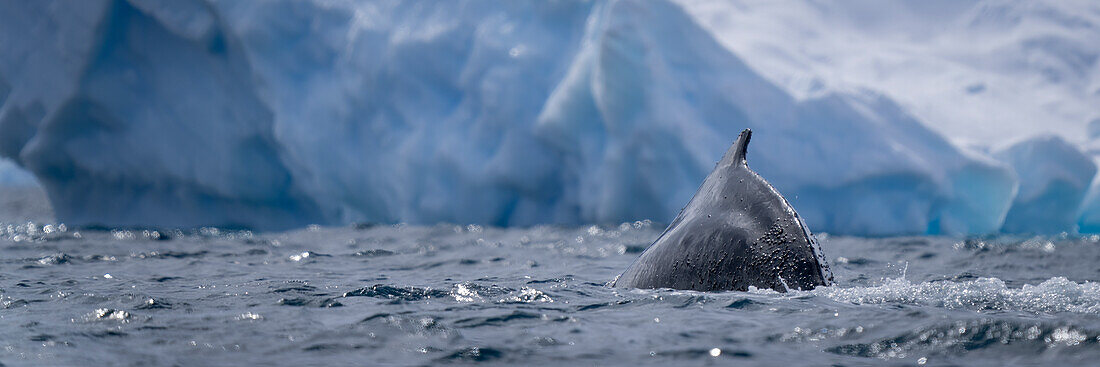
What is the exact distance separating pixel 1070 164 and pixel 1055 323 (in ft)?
46.1

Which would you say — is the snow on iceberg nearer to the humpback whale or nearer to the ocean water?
the ocean water

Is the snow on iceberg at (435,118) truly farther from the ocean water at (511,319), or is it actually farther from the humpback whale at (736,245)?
the humpback whale at (736,245)

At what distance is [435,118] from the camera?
45.7 feet

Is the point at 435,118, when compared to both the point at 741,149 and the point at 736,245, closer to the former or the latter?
the point at 741,149

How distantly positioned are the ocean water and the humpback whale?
0.08 metres

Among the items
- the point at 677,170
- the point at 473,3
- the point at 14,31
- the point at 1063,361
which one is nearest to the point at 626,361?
the point at 1063,361

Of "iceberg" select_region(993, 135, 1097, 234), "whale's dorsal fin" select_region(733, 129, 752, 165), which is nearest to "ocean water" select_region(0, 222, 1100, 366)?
"whale's dorsal fin" select_region(733, 129, 752, 165)

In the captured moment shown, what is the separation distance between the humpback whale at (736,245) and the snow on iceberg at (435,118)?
8.69m

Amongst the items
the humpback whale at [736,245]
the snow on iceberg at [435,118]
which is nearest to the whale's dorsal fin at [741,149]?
the humpback whale at [736,245]

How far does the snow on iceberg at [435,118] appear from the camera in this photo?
44.4 ft

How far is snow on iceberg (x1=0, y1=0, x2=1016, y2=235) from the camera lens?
44.4ft

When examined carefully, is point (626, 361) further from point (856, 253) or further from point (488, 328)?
point (856, 253)

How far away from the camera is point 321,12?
14.2 metres

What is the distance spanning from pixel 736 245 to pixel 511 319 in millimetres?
1109
